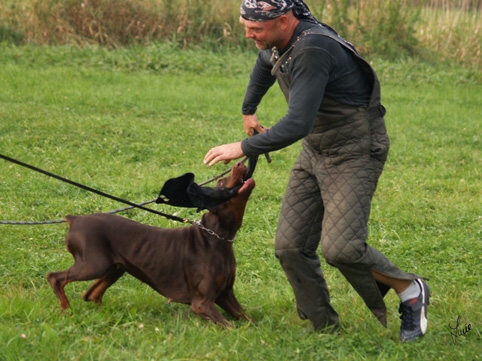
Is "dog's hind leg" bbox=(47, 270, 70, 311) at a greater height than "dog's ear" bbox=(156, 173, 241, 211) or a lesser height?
lesser

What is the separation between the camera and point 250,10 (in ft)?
14.6

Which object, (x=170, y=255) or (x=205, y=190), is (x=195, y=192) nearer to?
(x=205, y=190)

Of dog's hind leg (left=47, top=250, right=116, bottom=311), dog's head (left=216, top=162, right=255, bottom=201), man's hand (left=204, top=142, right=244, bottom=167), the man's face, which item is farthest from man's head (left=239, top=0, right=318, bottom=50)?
dog's hind leg (left=47, top=250, right=116, bottom=311)

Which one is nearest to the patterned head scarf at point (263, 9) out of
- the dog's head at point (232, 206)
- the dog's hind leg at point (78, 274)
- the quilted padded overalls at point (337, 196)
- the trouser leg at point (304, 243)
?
the quilted padded overalls at point (337, 196)

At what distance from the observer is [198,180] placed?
8.67m

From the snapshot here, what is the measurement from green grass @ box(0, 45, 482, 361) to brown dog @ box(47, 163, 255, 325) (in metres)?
0.20

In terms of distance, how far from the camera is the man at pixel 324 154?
440cm

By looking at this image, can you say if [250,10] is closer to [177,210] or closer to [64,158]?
[177,210]

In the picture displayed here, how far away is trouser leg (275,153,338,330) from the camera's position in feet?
16.3

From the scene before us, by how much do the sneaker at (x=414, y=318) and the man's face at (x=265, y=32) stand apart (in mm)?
1699

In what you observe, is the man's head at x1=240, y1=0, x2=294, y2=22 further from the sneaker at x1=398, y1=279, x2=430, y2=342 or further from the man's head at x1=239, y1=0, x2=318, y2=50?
the sneaker at x1=398, y1=279, x2=430, y2=342

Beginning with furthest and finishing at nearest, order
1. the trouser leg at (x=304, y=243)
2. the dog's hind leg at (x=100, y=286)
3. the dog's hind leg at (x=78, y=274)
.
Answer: the dog's hind leg at (x=100, y=286)
the dog's hind leg at (x=78, y=274)
the trouser leg at (x=304, y=243)

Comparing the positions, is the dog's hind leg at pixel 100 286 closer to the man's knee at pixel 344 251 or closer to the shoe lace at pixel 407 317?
the man's knee at pixel 344 251

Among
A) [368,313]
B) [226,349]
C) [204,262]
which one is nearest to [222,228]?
[204,262]
